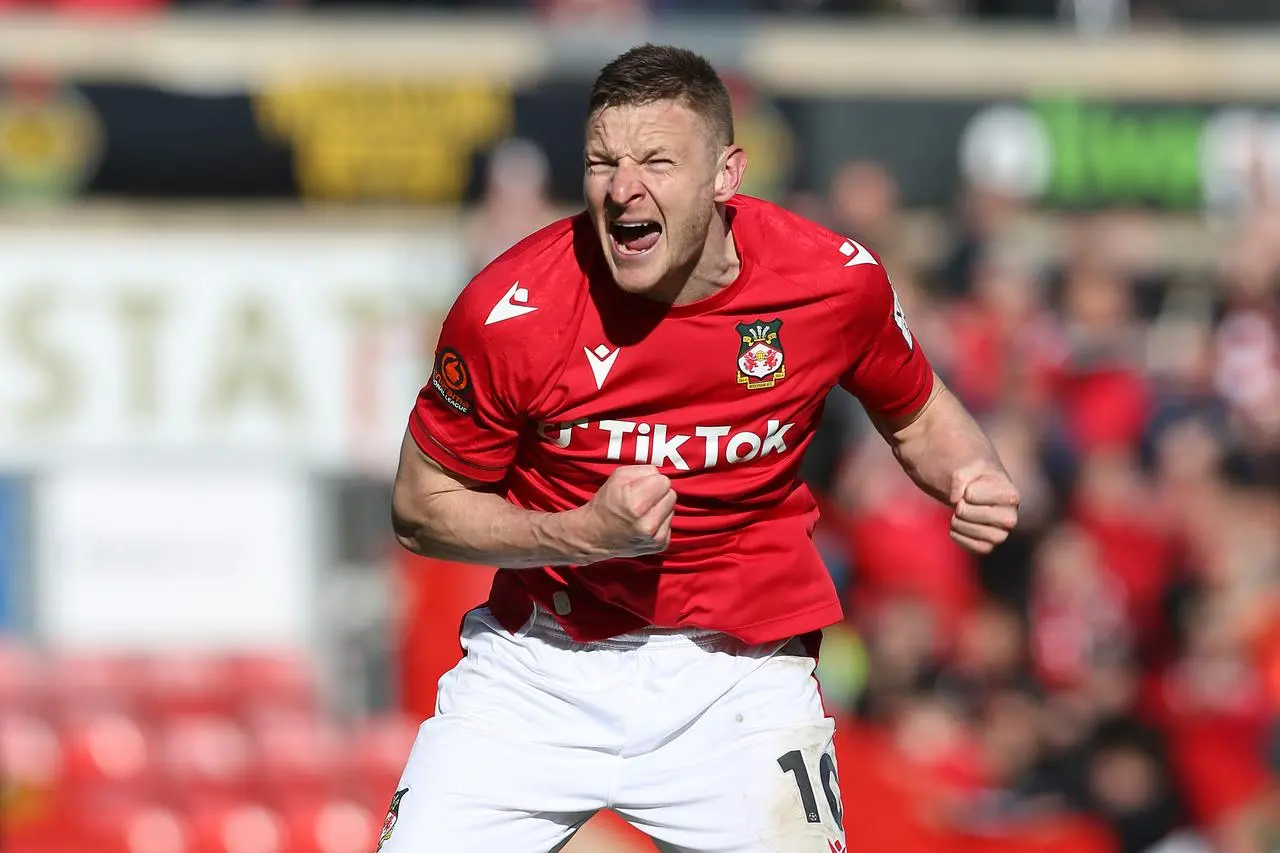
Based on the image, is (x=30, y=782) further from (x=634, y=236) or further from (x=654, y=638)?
(x=634, y=236)

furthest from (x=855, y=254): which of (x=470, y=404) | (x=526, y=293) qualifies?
(x=470, y=404)

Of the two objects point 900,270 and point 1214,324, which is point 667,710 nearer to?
point 900,270

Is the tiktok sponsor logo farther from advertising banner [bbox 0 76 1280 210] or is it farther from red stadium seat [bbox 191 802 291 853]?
advertising banner [bbox 0 76 1280 210]

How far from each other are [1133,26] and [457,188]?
4941mm

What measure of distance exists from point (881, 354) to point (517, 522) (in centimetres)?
98

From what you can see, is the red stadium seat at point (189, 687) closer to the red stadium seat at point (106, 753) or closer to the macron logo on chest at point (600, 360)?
the red stadium seat at point (106, 753)

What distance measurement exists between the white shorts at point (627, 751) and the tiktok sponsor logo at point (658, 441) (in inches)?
16.0

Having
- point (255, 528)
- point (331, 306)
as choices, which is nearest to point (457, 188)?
point (331, 306)

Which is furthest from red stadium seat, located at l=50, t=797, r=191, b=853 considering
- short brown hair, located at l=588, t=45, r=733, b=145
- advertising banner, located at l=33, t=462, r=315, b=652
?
short brown hair, located at l=588, t=45, r=733, b=145

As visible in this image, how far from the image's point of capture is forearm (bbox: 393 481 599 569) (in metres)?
4.14

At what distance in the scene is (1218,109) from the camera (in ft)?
44.4

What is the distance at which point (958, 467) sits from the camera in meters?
4.70

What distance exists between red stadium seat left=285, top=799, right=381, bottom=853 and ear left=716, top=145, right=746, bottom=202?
4.73 m

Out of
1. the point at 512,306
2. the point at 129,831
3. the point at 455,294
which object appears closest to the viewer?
the point at 512,306
